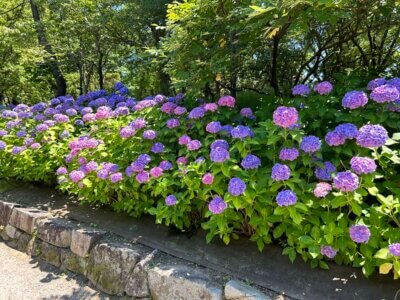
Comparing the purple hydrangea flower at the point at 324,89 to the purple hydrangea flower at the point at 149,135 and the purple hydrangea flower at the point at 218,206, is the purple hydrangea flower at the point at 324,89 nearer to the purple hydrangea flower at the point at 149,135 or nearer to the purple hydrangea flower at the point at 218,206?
the purple hydrangea flower at the point at 218,206

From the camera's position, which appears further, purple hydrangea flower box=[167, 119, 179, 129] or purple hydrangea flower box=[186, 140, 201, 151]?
purple hydrangea flower box=[167, 119, 179, 129]

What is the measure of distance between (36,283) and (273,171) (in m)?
2.26

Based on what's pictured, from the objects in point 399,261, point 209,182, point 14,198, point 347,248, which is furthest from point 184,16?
point 14,198

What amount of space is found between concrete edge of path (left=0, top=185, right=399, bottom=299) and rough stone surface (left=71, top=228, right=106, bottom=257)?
0.36ft

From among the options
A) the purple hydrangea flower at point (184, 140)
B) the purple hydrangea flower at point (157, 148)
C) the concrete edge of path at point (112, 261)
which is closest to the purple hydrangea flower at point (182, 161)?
the purple hydrangea flower at point (184, 140)

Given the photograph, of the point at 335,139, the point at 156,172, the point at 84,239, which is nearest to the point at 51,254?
the point at 84,239

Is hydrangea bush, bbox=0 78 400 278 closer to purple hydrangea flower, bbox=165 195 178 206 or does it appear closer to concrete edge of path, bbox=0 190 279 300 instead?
purple hydrangea flower, bbox=165 195 178 206

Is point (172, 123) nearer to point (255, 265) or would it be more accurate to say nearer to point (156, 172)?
point (156, 172)

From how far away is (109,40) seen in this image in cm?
707

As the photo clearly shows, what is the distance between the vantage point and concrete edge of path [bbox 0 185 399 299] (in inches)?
76.0

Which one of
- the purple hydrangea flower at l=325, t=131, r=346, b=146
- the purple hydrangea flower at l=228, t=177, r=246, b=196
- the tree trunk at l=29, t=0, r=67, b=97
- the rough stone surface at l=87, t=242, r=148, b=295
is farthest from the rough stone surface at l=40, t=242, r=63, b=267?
the tree trunk at l=29, t=0, r=67, b=97

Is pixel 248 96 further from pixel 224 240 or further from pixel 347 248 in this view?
pixel 347 248

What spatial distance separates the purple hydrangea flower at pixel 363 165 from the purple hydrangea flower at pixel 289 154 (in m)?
0.32

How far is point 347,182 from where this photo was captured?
174 centimetres
